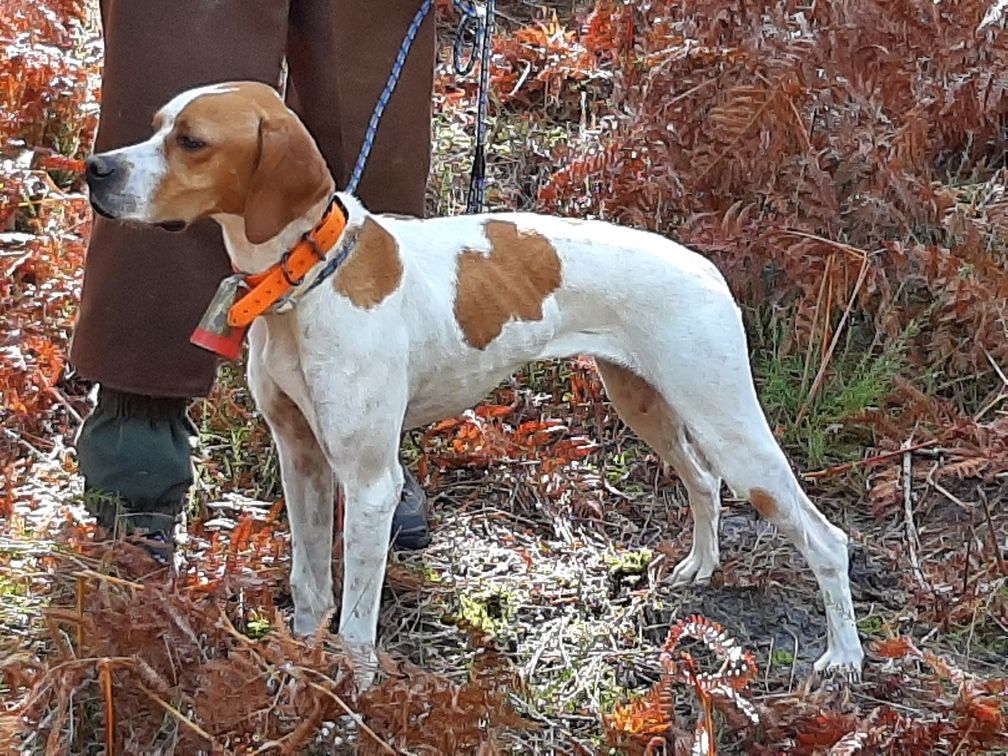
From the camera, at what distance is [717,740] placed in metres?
2.84

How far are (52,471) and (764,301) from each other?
7.26 ft

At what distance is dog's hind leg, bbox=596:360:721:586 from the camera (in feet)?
11.4

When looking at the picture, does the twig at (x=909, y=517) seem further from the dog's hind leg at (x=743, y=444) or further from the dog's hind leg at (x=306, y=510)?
the dog's hind leg at (x=306, y=510)

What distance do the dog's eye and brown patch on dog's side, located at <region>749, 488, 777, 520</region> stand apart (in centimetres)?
146

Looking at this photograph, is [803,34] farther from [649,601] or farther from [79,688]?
[79,688]

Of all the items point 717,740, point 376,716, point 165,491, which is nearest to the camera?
point 376,716

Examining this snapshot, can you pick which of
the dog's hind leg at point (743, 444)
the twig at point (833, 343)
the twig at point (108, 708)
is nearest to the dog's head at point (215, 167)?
the twig at point (108, 708)

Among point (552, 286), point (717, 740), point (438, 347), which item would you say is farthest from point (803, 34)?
point (717, 740)

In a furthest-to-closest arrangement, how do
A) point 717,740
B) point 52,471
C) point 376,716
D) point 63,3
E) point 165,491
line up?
1. point 63,3
2. point 52,471
3. point 165,491
4. point 717,740
5. point 376,716

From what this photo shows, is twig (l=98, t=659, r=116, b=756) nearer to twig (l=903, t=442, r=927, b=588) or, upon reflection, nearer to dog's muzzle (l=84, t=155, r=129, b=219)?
dog's muzzle (l=84, t=155, r=129, b=219)

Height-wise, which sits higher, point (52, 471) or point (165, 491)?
point (165, 491)

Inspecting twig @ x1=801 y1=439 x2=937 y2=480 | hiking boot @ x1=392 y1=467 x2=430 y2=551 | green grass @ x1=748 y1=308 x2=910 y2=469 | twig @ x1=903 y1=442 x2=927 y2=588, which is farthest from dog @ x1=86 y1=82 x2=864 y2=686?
green grass @ x1=748 y1=308 x2=910 y2=469

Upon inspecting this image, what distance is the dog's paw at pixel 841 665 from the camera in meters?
3.17

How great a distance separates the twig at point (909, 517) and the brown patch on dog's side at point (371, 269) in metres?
1.58
